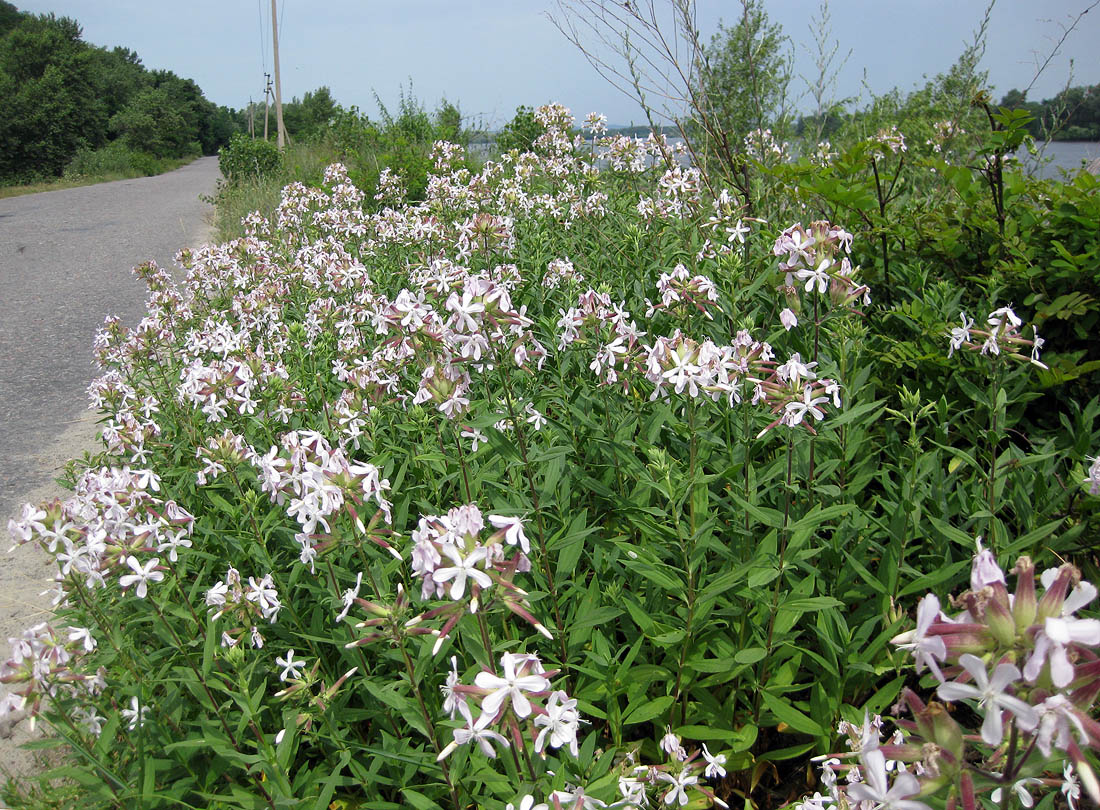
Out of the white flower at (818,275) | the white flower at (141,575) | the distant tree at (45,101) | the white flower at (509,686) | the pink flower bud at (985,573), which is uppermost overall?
the distant tree at (45,101)

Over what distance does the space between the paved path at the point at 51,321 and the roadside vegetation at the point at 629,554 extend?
1037 mm

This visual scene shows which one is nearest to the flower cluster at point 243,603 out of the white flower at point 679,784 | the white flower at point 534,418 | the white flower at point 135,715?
the white flower at point 135,715

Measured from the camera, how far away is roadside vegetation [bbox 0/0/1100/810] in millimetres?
1537

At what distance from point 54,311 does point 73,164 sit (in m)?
42.4

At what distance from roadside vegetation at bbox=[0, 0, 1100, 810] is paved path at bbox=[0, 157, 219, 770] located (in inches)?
40.8

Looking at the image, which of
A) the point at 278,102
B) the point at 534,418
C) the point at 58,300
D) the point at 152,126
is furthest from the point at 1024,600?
the point at 152,126

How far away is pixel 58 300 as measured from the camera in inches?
386

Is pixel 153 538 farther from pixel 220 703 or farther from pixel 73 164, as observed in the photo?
pixel 73 164

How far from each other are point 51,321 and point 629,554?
30.9ft

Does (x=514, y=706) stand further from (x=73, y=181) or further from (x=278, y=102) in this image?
(x=73, y=181)

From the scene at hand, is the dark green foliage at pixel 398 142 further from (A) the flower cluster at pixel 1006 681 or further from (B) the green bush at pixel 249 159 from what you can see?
(A) the flower cluster at pixel 1006 681

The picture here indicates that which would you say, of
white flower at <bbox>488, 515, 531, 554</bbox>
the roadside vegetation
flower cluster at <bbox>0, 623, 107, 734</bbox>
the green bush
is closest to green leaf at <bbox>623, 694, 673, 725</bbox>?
the roadside vegetation

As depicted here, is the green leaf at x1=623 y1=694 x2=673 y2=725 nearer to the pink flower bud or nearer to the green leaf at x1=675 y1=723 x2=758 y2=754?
the green leaf at x1=675 y1=723 x2=758 y2=754

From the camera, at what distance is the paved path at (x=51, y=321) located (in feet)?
13.9
